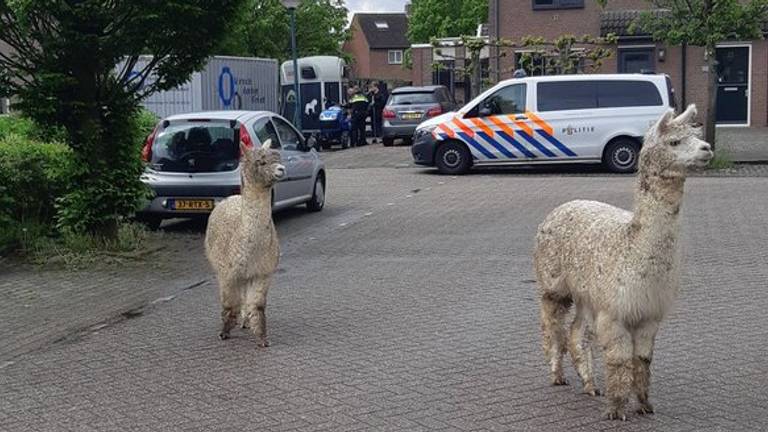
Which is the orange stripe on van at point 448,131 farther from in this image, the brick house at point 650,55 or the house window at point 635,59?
the house window at point 635,59

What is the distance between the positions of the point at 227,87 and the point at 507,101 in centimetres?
840

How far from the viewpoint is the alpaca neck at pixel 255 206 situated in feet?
26.8

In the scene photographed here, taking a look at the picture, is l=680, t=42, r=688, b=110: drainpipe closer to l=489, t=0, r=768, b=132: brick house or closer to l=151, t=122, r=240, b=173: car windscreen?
Result: l=489, t=0, r=768, b=132: brick house

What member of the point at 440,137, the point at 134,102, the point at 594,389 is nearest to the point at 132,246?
the point at 134,102

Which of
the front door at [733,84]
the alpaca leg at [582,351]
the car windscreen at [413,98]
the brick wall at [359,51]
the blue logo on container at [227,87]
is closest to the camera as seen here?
the alpaca leg at [582,351]

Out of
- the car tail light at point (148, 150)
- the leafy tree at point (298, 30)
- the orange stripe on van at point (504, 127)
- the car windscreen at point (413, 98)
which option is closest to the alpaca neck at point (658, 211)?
the car tail light at point (148, 150)

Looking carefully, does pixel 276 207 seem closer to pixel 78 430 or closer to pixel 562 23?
pixel 78 430

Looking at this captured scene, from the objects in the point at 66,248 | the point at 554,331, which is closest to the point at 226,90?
the point at 66,248

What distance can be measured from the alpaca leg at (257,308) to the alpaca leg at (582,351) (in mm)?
2523

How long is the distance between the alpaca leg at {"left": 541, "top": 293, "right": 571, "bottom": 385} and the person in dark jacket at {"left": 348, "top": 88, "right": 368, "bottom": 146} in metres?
25.9

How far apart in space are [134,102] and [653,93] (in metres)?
Result: 12.3

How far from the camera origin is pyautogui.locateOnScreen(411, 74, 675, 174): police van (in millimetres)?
21531

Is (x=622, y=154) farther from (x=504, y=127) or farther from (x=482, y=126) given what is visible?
(x=482, y=126)

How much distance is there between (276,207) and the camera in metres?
15.1
